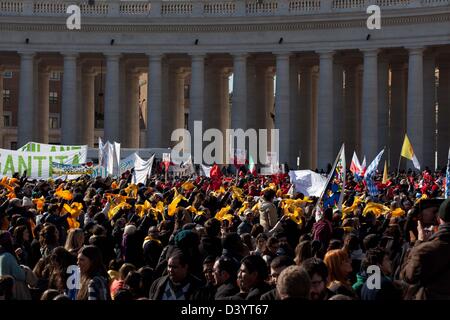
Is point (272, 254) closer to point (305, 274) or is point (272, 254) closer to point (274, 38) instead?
point (305, 274)

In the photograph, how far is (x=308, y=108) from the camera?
9150 centimetres

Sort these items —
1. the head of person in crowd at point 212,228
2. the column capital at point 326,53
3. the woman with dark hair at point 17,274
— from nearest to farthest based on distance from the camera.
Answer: the woman with dark hair at point 17,274
the head of person in crowd at point 212,228
the column capital at point 326,53

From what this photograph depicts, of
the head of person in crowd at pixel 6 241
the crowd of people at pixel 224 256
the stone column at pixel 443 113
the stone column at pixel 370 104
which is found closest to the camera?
the crowd of people at pixel 224 256

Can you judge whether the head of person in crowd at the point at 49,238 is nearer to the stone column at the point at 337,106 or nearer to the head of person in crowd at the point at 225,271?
the head of person in crowd at the point at 225,271

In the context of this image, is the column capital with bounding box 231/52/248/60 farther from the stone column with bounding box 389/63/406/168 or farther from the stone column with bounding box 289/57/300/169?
the stone column with bounding box 389/63/406/168

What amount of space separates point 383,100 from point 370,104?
4408 millimetres

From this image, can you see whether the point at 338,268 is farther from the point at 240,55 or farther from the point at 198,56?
the point at 198,56

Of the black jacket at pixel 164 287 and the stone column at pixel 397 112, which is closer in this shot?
the black jacket at pixel 164 287

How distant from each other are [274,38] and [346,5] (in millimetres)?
6811

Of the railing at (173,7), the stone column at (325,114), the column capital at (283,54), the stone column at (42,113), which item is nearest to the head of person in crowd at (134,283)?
the stone column at (325,114)

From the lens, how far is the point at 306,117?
9050 centimetres

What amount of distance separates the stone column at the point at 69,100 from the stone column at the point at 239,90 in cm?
1431

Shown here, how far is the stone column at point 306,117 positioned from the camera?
88.8 m

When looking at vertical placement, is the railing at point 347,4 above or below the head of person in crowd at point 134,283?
above
